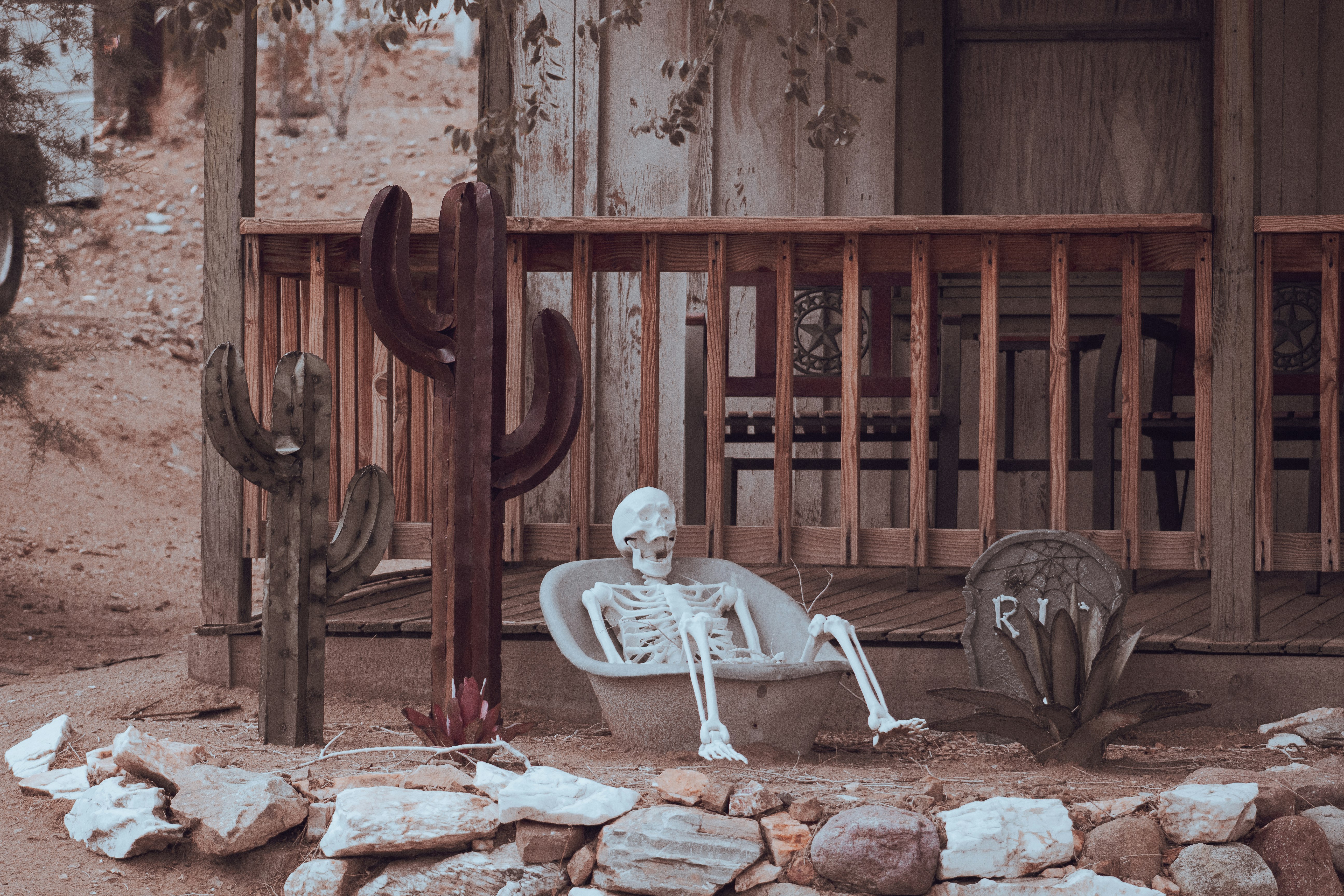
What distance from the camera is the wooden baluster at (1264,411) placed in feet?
13.4

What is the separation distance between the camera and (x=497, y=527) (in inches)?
143

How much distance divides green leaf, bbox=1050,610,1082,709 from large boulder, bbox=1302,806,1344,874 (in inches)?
25.6

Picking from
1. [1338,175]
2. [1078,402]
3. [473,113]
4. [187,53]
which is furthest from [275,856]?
[473,113]

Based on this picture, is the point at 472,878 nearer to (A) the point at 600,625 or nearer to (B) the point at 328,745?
(B) the point at 328,745

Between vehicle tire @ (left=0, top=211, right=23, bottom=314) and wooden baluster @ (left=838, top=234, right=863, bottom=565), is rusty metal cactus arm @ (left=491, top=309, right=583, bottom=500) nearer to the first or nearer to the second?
wooden baluster @ (left=838, top=234, right=863, bottom=565)

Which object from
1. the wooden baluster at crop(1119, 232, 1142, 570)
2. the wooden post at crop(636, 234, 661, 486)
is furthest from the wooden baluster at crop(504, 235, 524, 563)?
the wooden baluster at crop(1119, 232, 1142, 570)

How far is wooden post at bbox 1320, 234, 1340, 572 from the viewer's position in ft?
13.3

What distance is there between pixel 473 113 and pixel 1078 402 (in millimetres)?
15650

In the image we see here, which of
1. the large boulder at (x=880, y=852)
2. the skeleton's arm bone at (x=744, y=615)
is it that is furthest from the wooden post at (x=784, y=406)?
the large boulder at (x=880, y=852)

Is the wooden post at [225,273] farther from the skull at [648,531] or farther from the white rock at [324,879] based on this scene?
the white rock at [324,879]

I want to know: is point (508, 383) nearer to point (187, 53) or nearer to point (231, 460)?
point (231, 460)

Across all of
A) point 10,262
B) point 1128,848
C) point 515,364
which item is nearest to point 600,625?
point 515,364

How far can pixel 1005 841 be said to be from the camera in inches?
113

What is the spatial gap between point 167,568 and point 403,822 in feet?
23.3
